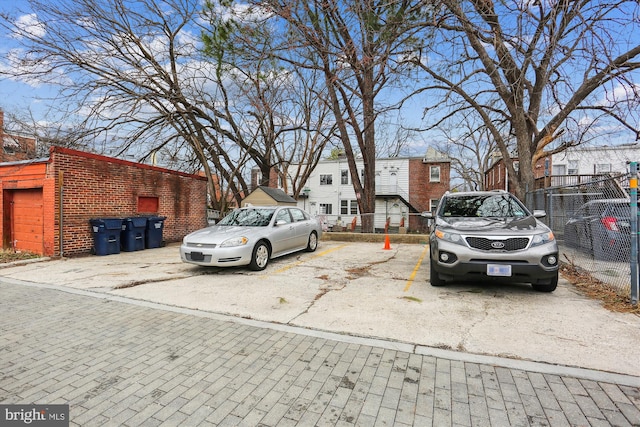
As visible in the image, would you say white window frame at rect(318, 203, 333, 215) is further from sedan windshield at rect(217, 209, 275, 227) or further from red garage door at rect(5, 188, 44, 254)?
red garage door at rect(5, 188, 44, 254)

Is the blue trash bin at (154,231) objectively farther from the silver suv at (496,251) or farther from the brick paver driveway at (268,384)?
the silver suv at (496,251)

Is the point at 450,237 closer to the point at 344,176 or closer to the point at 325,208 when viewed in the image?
the point at 344,176

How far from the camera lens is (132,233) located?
412 inches

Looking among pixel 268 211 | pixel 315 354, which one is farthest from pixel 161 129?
pixel 315 354

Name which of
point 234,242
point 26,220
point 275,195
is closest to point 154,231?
point 26,220

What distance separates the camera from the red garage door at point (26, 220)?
9383 mm

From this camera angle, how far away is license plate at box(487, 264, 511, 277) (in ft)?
15.6

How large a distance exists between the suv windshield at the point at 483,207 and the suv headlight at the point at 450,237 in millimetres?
969

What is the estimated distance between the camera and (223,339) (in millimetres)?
3668

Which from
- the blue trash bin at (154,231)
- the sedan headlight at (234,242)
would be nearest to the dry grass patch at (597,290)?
the sedan headlight at (234,242)

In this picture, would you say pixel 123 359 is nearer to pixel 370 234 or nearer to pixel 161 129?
pixel 370 234

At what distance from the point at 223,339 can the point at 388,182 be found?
86.2ft

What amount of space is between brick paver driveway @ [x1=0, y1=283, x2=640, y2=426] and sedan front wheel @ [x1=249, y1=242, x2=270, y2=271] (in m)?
3.11

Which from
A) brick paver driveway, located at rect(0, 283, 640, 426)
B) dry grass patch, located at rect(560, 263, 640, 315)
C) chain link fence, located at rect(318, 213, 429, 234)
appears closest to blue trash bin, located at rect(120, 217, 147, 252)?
brick paver driveway, located at rect(0, 283, 640, 426)
